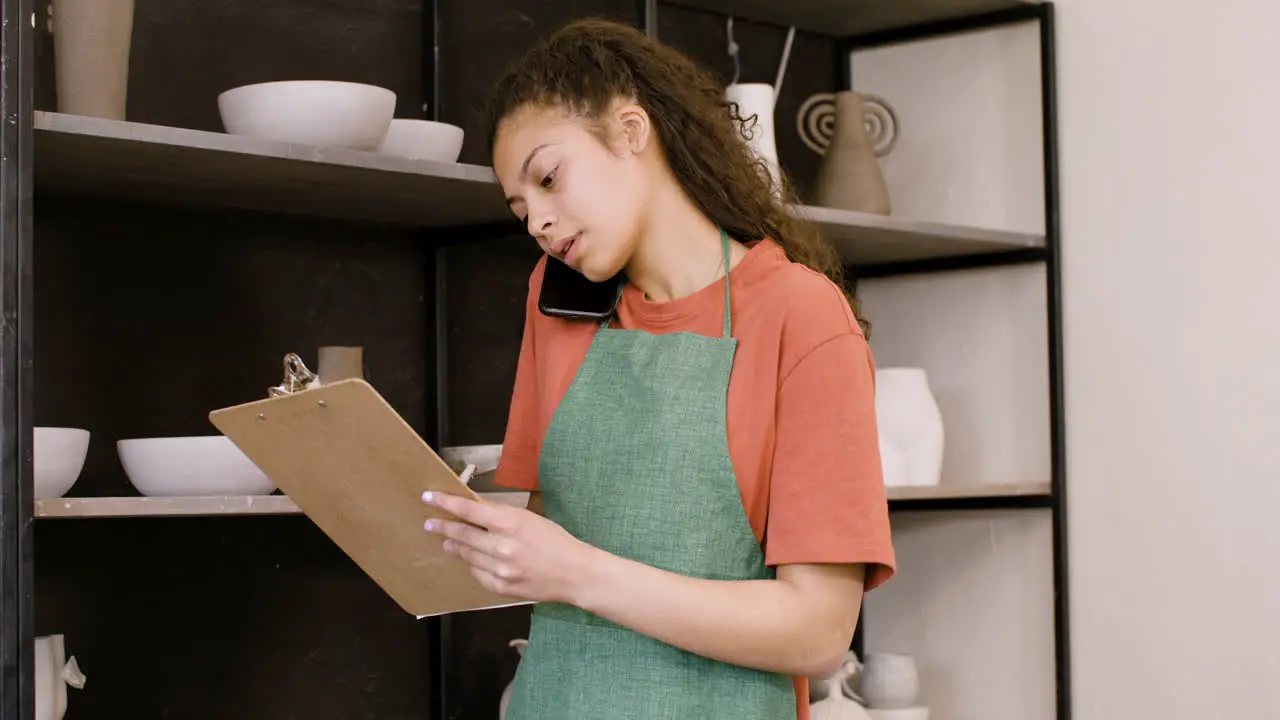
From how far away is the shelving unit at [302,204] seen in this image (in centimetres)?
152

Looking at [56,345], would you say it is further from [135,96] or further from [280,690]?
[280,690]

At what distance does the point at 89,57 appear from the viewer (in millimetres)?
1747

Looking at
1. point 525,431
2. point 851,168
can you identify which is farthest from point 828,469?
point 851,168

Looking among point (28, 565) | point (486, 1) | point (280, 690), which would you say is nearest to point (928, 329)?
point (486, 1)

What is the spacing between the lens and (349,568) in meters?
2.30

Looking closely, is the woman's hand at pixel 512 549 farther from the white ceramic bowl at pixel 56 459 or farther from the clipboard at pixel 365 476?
the white ceramic bowl at pixel 56 459

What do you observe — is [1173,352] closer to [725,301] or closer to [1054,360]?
[1054,360]

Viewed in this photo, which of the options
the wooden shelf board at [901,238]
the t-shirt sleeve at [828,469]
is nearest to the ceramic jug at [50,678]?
the t-shirt sleeve at [828,469]

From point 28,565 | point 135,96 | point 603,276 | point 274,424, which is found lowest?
point 28,565

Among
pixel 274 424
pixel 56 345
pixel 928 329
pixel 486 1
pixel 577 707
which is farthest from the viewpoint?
pixel 928 329

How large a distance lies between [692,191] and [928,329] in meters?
1.54

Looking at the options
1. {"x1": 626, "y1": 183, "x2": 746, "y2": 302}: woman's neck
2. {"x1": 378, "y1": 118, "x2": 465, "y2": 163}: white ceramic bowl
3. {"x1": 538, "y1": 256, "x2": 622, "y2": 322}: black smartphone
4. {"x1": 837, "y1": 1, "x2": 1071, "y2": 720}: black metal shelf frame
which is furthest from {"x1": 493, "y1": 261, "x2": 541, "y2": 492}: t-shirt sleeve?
{"x1": 837, "y1": 1, "x2": 1071, "y2": 720}: black metal shelf frame

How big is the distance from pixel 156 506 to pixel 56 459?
12 cm

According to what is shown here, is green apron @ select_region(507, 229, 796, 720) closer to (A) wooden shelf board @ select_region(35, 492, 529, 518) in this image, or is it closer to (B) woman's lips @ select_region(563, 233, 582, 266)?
(B) woman's lips @ select_region(563, 233, 582, 266)
